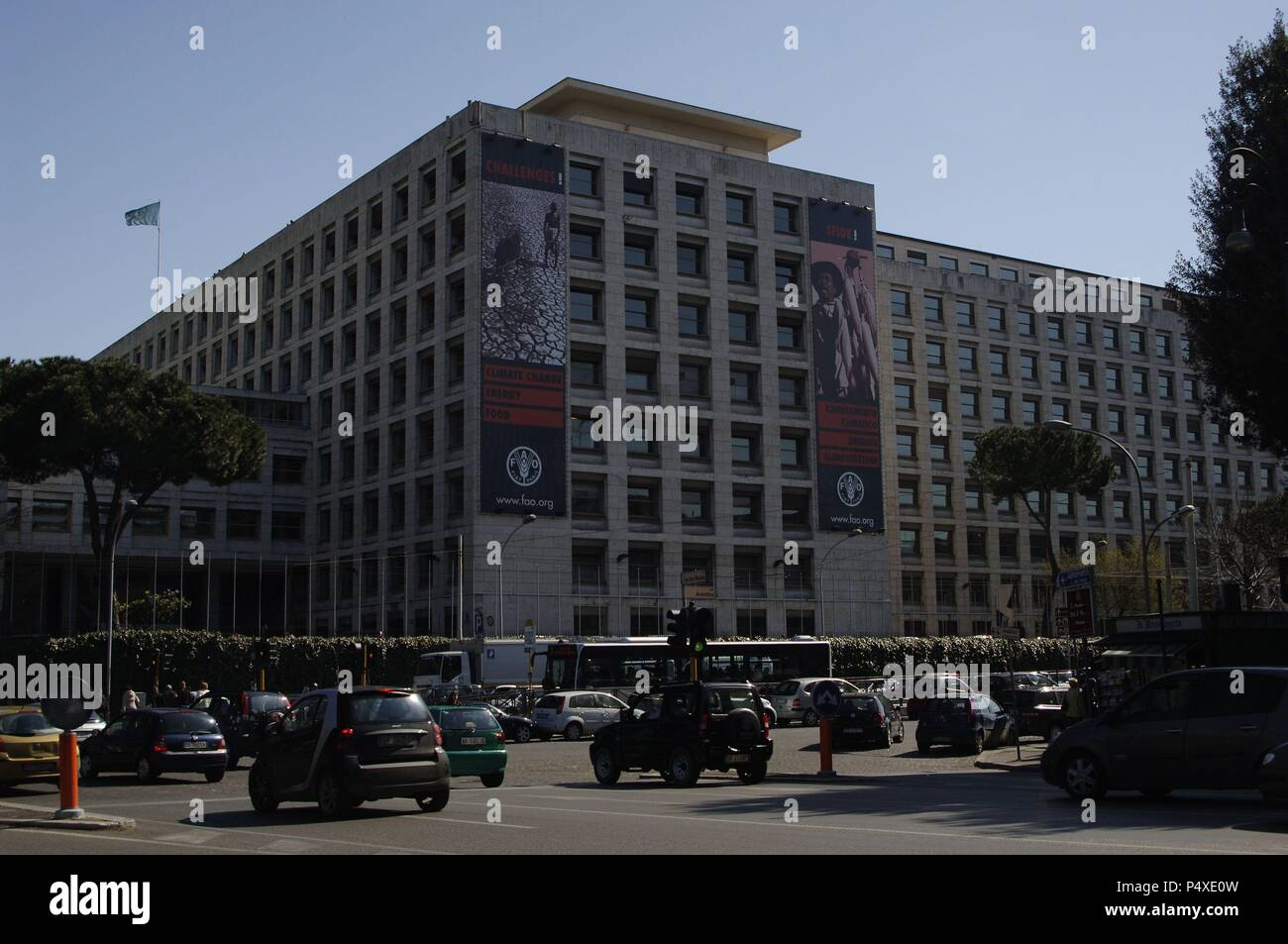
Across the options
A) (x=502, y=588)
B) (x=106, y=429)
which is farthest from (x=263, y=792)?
(x=502, y=588)

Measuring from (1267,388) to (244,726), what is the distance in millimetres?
21383

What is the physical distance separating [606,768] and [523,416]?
129ft

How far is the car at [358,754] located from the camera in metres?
15.5

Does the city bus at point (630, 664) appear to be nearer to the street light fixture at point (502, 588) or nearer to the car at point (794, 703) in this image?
the car at point (794, 703)

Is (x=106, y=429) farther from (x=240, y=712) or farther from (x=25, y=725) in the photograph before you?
(x=25, y=725)

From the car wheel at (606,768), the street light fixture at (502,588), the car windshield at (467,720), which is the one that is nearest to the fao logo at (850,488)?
the street light fixture at (502,588)

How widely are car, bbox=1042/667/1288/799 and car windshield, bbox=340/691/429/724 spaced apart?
8.16 metres

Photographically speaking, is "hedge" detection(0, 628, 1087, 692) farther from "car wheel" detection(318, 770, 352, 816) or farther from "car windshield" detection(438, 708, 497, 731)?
"car wheel" detection(318, 770, 352, 816)

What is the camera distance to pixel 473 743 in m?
22.5

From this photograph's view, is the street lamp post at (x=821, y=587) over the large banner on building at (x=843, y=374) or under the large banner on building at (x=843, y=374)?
under

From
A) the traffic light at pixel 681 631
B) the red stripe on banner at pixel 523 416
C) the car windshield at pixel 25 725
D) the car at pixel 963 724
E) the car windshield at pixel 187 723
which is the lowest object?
the car at pixel 963 724

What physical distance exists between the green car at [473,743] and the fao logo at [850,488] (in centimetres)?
4773
